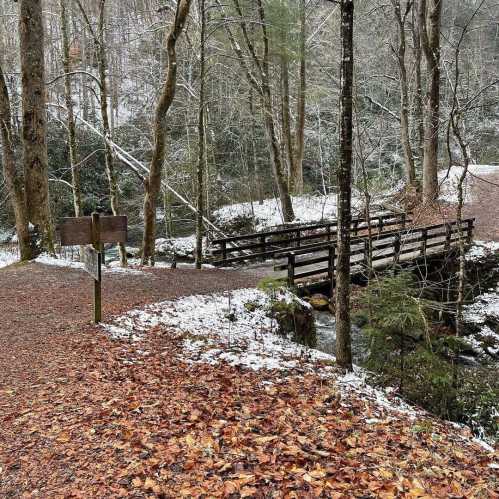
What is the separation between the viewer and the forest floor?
361 cm

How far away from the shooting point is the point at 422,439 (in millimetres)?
4934

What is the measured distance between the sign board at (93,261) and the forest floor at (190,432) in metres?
0.91

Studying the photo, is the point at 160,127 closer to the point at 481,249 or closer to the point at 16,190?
the point at 16,190

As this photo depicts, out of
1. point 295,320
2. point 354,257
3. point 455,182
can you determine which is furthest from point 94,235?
point 455,182

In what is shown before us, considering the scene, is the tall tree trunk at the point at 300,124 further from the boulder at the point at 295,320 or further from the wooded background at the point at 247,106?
the boulder at the point at 295,320

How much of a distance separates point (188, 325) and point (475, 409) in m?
4.82

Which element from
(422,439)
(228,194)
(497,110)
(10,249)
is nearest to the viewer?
(422,439)

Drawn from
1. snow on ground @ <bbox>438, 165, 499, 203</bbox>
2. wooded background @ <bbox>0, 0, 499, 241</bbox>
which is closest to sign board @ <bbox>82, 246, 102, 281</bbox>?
wooded background @ <bbox>0, 0, 499, 241</bbox>

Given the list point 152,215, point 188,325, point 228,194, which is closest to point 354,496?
point 188,325

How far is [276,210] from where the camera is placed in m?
23.6

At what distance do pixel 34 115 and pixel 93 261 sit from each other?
7135mm

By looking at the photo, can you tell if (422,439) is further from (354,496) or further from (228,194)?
(228,194)

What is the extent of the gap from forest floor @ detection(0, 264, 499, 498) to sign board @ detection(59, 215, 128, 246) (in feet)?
A: 4.68

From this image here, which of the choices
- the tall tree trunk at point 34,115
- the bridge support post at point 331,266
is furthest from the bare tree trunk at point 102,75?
the bridge support post at point 331,266
